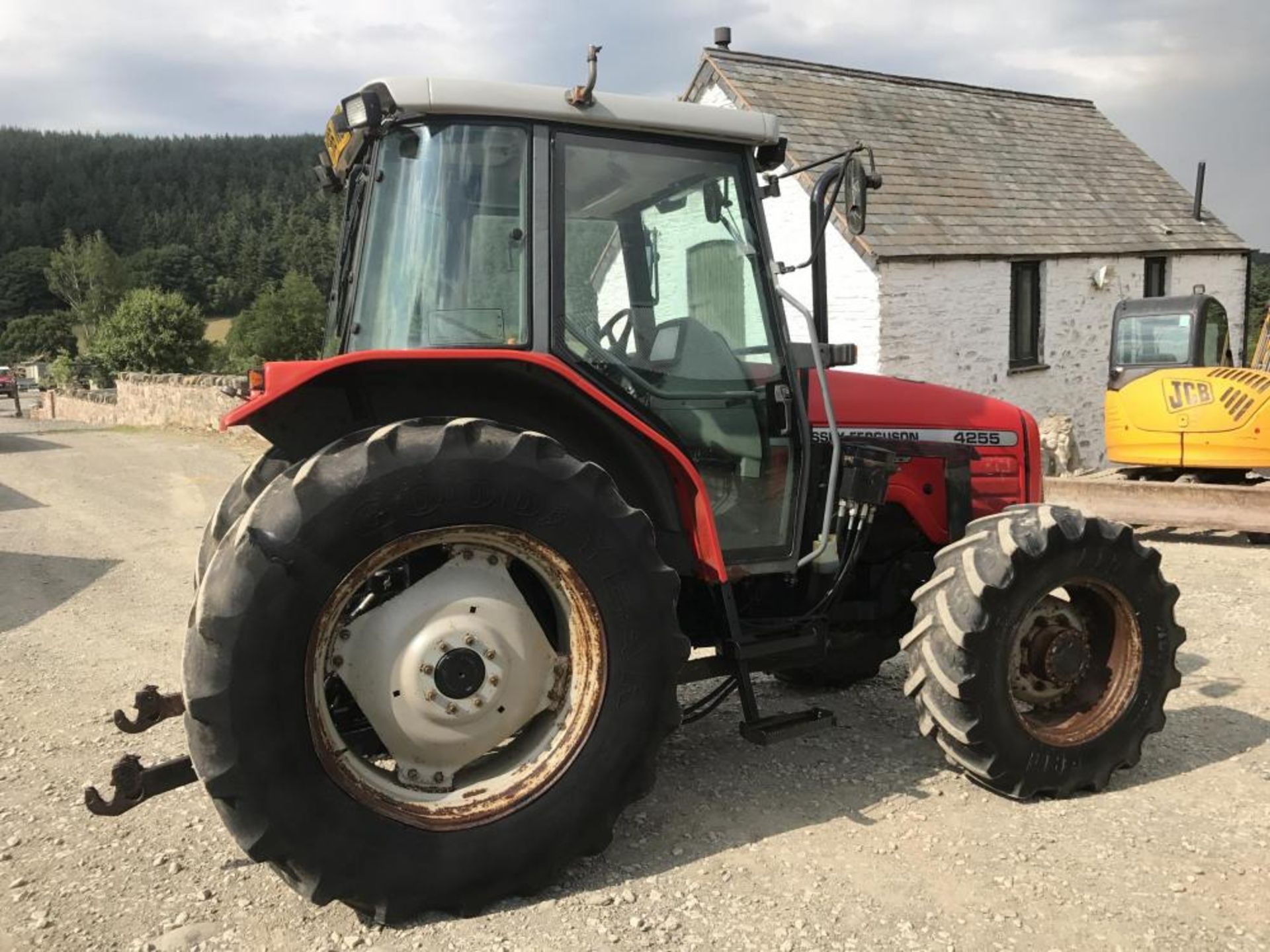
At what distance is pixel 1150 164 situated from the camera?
1869 centimetres

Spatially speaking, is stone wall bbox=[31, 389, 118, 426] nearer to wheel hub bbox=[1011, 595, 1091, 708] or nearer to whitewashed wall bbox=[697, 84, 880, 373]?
whitewashed wall bbox=[697, 84, 880, 373]

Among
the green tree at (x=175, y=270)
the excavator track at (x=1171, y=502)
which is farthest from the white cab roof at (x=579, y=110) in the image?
the green tree at (x=175, y=270)

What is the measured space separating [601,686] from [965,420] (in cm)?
207

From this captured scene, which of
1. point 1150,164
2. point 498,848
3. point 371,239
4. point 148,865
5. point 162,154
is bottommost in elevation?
point 148,865

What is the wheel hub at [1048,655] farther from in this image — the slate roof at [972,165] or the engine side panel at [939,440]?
the slate roof at [972,165]

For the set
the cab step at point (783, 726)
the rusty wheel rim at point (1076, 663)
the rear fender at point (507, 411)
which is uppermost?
the rear fender at point (507, 411)

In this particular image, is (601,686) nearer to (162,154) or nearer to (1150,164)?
(1150,164)

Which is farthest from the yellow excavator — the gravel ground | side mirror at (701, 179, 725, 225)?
side mirror at (701, 179, 725, 225)

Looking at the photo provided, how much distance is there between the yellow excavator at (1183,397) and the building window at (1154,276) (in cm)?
609

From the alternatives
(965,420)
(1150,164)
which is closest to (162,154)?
(1150,164)

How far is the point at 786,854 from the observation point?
10.8 ft

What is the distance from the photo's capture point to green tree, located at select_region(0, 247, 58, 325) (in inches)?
3418

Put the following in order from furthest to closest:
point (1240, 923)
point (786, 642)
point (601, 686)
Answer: point (786, 642) < point (601, 686) < point (1240, 923)

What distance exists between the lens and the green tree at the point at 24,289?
86.8 meters
